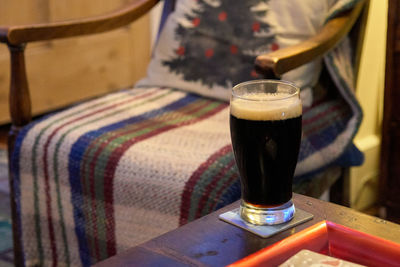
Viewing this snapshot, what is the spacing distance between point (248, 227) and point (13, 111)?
84cm

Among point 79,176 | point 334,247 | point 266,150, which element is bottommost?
point 79,176

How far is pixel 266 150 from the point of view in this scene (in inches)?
30.8

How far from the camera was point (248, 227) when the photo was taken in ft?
2.57

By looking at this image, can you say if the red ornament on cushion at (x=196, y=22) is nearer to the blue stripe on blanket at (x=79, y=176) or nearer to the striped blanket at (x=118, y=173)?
the striped blanket at (x=118, y=173)

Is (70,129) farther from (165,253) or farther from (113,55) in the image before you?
(113,55)

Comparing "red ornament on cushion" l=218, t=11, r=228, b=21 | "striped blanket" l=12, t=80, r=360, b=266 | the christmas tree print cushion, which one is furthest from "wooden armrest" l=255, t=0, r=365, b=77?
"red ornament on cushion" l=218, t=11, r=228, b=21

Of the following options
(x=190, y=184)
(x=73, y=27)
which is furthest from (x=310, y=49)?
(x=73, y=27)

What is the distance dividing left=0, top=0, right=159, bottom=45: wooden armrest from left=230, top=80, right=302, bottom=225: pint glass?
0.73 meters

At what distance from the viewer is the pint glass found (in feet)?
2.54

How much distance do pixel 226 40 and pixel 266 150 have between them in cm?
84

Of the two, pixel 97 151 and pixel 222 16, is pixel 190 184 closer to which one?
pixel 97 151

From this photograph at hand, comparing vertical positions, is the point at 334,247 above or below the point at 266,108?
below

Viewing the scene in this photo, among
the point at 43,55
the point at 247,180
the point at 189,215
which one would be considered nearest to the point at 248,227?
the point at 247,180

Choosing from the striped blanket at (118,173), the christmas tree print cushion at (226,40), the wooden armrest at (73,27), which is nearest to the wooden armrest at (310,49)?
the christmas tree print cushion at (226,40)
